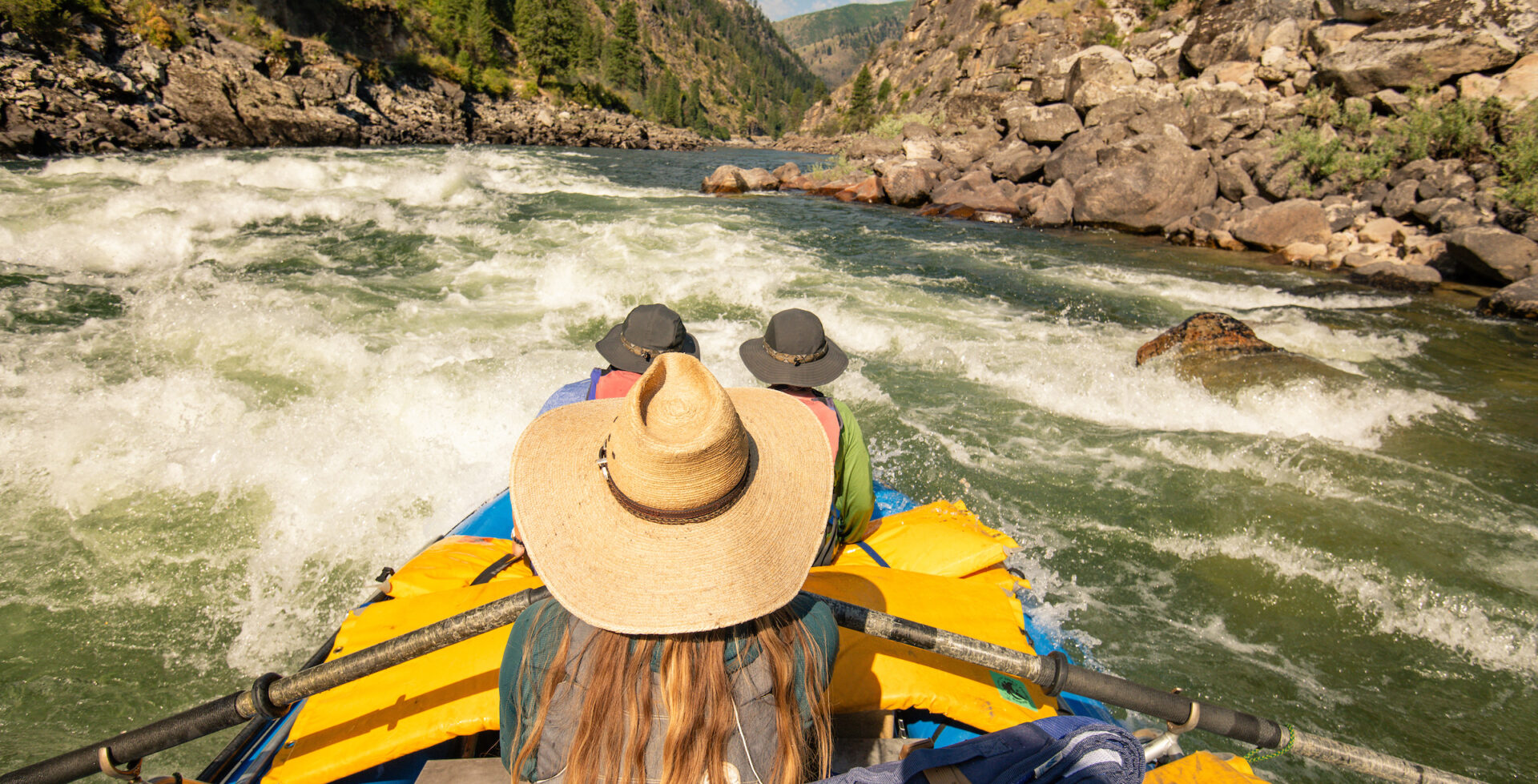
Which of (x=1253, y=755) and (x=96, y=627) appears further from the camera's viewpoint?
(x=96, y=627)

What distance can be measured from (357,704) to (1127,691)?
7.70ft

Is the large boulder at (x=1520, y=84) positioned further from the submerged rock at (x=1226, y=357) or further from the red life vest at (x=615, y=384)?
the red life vest at (x=615, y=384)

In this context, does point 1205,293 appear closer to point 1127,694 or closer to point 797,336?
point 797,336

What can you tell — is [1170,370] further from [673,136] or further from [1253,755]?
[673,136]

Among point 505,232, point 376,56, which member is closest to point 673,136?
point 376,56

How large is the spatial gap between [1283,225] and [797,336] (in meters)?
14.4

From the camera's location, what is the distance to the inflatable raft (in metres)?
1.76

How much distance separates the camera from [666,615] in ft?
3.78

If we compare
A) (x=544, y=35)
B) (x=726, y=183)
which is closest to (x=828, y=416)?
(x=726, y=183)

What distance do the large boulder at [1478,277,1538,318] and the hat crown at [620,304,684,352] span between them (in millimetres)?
12111

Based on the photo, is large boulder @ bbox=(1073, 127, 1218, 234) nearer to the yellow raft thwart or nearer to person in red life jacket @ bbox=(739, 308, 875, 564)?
person in red life jacket @ bbox=(739, 308, 875, 564)

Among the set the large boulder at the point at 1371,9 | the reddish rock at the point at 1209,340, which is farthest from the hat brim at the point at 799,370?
the large boulder at the point at 1371,9

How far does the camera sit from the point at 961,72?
144 feet

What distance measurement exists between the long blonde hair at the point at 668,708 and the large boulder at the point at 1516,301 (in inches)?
504
